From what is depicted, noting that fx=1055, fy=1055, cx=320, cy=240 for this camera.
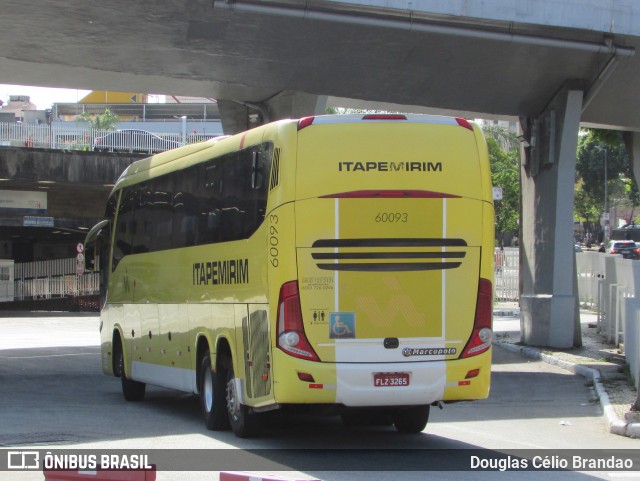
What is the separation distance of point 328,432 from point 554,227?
12.0 metres

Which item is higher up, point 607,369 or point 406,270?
point 406,270

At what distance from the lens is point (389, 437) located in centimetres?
1296

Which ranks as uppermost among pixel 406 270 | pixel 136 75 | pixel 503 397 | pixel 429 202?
pixel 136 75

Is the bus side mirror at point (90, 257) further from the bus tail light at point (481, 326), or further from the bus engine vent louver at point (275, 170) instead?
the bus tail light at point (481, 326)

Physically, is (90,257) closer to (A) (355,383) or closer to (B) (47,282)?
(A) (355,383)

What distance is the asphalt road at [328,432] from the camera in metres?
10.5

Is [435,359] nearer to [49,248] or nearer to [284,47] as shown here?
[284,47]

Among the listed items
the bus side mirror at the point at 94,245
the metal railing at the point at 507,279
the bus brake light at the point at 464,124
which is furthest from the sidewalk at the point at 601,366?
the metal railing at the point at 507,279

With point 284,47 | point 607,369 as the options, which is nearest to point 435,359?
point 607,369

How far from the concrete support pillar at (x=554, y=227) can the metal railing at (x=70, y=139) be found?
21363mm

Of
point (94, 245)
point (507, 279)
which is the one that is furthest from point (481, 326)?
point (507, 279)

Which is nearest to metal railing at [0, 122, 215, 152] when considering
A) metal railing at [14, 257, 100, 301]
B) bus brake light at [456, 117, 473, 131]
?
metal railing at [14, 257, 100, 301]

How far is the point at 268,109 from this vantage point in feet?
87.8

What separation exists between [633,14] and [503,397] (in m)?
8.64
